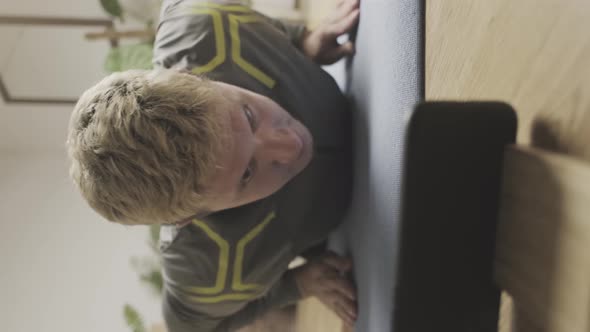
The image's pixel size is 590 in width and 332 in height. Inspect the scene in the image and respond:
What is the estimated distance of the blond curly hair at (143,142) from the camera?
0.55 m

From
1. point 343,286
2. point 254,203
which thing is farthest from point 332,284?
point 254,203

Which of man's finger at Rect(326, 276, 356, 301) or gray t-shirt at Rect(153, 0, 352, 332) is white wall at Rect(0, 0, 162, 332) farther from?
man's finger at Rect(326, 276, 356, 301)

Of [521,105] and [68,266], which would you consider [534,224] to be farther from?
[68,266]

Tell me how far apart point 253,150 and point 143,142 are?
0.16 metres

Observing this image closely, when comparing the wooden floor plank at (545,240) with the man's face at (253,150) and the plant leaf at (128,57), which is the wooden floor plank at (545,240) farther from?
the plant leaf at (128,57)

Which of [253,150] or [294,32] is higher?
[294,32]

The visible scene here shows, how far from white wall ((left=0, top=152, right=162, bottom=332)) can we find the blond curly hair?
1.19m

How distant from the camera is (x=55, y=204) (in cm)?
188

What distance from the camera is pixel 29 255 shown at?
68.3 inches

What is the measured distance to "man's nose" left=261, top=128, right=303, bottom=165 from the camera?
26.5 inches

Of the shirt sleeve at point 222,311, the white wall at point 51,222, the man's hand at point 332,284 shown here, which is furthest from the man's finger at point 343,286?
the white wall at point 51,222

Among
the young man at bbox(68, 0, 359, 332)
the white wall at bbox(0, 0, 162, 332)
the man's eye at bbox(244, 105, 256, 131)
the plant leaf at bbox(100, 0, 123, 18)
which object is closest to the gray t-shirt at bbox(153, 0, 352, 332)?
the young man at bbox(68, 0, 359, 332)

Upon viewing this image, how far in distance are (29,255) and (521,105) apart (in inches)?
74.7

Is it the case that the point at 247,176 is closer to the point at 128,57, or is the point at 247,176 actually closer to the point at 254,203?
the point at 254,203
